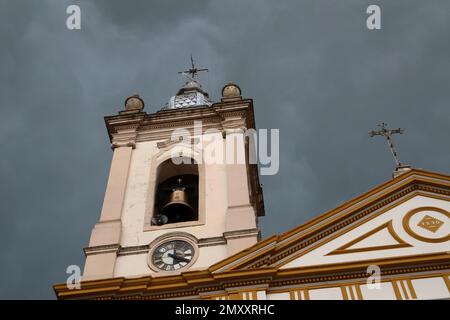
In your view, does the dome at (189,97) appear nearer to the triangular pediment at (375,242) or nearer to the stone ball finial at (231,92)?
the stone ball finial at (231,92)

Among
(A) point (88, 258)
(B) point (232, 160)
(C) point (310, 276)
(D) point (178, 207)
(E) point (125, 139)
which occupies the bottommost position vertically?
Result: (C) point (310, 276)

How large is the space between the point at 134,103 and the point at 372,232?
913 centimetres

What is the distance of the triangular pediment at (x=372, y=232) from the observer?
11.6 meters

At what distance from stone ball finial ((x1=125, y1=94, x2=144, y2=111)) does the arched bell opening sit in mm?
2682

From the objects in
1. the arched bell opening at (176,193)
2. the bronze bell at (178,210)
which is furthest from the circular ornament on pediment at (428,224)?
the bronze bell at (178,210)

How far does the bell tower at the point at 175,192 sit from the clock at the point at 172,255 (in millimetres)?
21

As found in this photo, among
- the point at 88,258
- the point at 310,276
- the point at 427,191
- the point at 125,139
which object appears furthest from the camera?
the point at 125,139

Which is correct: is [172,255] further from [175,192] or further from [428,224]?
[428,224]

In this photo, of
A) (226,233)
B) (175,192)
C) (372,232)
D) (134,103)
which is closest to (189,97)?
(134,103)
